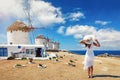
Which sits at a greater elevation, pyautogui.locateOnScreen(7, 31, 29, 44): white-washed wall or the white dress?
pyautogui.locateOnScreen(7, 31, 29, 44): white-washed wall

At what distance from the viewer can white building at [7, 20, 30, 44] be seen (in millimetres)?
58562

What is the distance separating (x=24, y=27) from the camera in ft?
193

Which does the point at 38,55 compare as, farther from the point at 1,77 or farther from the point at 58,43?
the point at 58,43

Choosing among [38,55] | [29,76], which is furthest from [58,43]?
[29,76]

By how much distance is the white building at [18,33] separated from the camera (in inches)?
2306

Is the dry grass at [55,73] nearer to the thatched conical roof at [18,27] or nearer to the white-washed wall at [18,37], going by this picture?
the white-washed wall at [18,37]

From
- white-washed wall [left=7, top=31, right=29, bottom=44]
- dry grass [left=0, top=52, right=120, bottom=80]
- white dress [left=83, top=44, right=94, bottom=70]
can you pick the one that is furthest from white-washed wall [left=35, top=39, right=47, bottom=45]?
white dress [left=83, top=44, right=94, bottom=70]

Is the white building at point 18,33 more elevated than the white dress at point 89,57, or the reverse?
the white building at point 18,33

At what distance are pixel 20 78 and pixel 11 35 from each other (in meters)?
40.7

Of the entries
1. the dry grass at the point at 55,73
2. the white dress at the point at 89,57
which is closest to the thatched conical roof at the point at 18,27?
the dry grass at the point at 55,73

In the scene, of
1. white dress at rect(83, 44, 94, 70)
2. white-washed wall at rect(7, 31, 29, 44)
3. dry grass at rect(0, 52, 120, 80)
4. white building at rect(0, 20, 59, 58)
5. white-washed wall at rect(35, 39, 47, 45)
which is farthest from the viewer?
white-washed wall at rect(35, 39, 47, 45)

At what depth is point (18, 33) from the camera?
193 ft

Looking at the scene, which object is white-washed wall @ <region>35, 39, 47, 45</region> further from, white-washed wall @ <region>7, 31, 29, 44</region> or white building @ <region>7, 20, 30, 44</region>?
white-washed wall @ <region>7, 31, 29, 44</region>

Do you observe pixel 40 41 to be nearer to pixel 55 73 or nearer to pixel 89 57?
pixel 55 73
